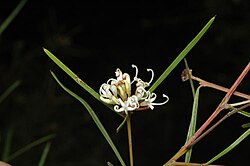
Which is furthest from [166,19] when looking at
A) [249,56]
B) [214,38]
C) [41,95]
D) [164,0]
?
[41,95]

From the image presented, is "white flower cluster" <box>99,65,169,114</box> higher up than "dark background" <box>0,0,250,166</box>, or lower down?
lower down

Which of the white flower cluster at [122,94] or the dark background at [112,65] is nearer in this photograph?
the white flower cluster at [122,94]

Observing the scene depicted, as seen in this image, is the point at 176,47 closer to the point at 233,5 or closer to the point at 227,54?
the point at 227,54

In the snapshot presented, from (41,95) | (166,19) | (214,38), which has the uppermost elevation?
(166,19)

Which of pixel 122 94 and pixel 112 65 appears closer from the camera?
pixel 122 94

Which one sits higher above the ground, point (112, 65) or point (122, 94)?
point (112, 65)

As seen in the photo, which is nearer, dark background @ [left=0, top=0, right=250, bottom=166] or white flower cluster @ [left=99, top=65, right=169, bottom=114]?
white flower cluster @ [left=99, top=65, right=169, bottom=114]

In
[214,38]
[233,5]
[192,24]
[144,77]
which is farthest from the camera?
[144,77]

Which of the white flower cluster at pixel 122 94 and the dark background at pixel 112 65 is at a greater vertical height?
the dark background at pixel 112 65
